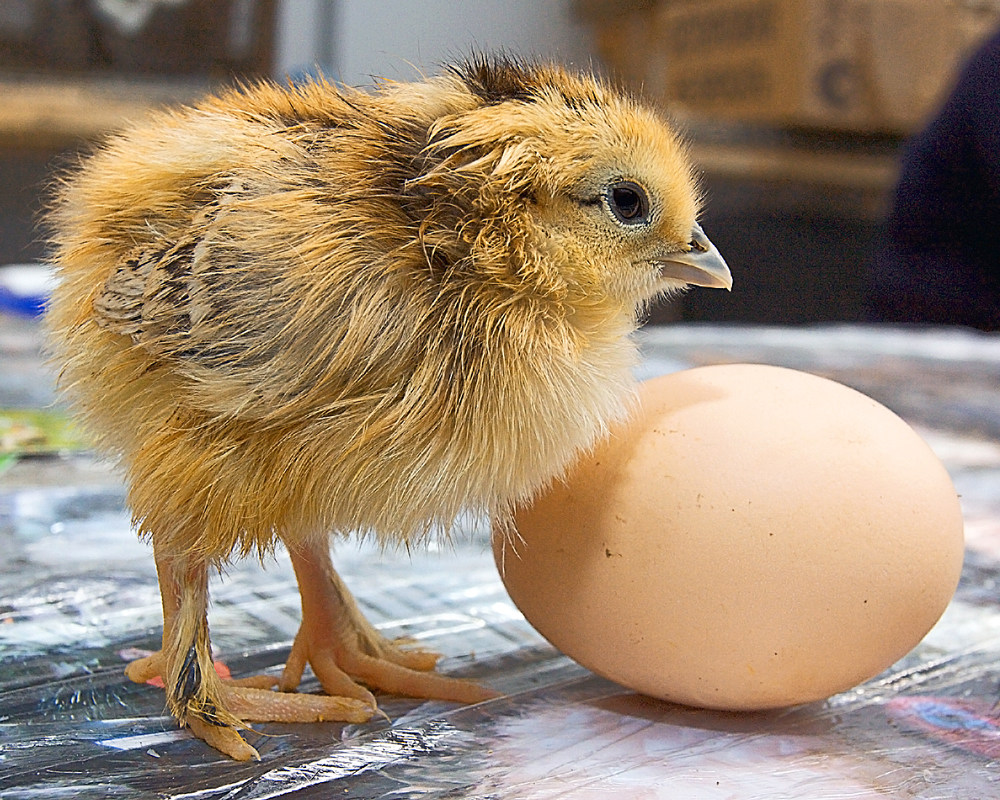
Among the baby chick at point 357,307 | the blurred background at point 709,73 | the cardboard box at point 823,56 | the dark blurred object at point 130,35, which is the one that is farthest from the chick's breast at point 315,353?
the cardboard box at point 823,56

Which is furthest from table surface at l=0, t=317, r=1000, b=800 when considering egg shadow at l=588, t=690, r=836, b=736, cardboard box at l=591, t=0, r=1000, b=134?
cardboard box at l=591, t=0, r=1000, b=134

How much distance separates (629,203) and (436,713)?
1.15ft

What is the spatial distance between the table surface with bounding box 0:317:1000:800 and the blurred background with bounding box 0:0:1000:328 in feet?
5.22

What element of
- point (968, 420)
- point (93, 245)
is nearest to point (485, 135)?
point (93, 245)

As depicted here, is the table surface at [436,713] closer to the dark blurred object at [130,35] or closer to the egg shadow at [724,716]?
the egg shadow at [724,716]

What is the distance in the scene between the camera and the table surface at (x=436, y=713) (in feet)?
2.07

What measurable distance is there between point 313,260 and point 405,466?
4.8 inches

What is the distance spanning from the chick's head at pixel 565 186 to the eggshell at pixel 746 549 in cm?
11

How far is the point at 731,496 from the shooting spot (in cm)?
67

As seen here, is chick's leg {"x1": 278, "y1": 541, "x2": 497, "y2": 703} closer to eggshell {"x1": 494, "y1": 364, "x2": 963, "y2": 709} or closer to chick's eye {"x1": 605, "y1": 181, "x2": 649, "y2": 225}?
eggshell {"x1": 494, "y1": 364, "x2": 963, "y2": 709}

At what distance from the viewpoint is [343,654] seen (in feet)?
2.51

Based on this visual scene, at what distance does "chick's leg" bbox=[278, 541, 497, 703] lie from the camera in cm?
75

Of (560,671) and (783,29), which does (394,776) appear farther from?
(783,29)

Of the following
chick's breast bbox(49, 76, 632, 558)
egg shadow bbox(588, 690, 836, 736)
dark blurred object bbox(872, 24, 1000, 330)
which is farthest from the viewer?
dark blurred object bbox(872, 24, 1000, 330)
